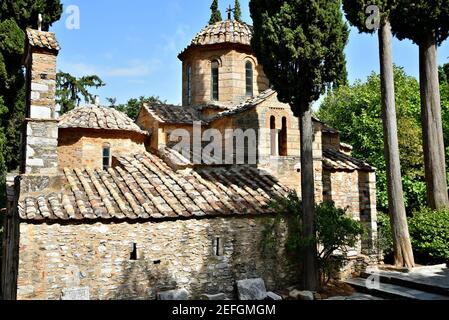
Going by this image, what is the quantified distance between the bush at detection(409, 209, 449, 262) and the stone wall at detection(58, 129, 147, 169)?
9.61 meters

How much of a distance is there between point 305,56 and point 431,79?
6.28 metres

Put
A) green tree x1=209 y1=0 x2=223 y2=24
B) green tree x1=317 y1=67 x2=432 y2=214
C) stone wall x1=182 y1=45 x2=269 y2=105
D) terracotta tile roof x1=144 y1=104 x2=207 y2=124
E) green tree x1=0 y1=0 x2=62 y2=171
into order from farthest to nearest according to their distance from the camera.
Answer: green tree x1=209 y1=0 x2=223 y2=24
green tree x1=317 y1=67 x2=432 y2=214
green tree x1=0 y1=0 x2=62 y2=171
stone wall x1=182 y1=45 x2=269 y2=105
terracotta tile roof x1=144 y1=104 x2=207 y2=124

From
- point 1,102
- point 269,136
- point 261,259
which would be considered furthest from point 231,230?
point 1,102

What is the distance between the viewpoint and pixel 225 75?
49.2 feet

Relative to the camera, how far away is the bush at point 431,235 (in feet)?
38.4

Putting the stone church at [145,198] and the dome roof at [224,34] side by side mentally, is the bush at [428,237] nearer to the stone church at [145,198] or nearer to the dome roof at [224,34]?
the stone church at [145,198]

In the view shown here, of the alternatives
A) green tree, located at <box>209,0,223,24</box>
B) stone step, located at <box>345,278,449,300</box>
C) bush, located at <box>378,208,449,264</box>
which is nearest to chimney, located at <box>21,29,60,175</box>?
stone step, located at <box>345,278,449,300</box>

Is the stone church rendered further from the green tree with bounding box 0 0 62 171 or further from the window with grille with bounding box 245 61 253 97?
the green tree with bounding box 0 0 62 171

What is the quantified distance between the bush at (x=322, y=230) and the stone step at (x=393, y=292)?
0.82 m

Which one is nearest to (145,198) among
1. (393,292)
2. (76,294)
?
(76,294)

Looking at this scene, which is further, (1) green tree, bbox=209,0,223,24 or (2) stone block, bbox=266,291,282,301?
(1) green tree, bbox=209,0,223,24

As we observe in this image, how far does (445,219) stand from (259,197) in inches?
244

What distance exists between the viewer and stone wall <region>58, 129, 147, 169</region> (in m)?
11.3

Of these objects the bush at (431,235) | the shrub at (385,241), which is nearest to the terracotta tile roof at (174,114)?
the shrub at (385,241)
